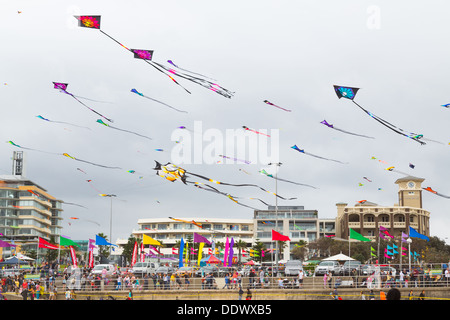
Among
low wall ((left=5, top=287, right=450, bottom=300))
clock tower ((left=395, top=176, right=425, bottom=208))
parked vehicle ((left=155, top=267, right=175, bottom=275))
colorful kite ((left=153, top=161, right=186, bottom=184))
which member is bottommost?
low wall ((left=5, top=287, right=450, bottom=300))

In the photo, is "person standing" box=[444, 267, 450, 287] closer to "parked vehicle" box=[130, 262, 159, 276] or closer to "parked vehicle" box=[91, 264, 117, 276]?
"parked vehicle" box=[130, 262, 159, 276]

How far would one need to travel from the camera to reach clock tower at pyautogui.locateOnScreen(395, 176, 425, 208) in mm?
106062

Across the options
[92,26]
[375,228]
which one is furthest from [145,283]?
[375,228]

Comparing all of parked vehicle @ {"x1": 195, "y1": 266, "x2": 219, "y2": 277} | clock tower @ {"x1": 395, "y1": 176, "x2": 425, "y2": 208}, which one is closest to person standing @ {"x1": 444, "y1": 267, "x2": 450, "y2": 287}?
parked vehicle @ {"x1": 195, "y1": 266, "x2": 219, "y2": 277}

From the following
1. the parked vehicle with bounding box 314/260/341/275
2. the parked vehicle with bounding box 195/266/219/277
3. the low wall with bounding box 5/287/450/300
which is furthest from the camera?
the parked vehicle with bounding box 195/266/219/277

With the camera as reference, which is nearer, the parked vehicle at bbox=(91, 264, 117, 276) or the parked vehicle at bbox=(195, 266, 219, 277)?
the parked vehicle at bbox=(195, 266, 219, 277)

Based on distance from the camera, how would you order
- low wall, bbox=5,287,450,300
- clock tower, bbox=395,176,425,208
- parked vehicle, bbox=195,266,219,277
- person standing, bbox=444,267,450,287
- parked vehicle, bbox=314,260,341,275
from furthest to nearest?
clock tower, bbox=395,176,425,208 → parked vehicle, bbox=195,266,219,277 → parked vehicle, bbox=314,260,341,275 → person standing, bbox=444,267,450,287 → low wall, bbox=5,287,450,300

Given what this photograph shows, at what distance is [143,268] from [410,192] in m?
78.0

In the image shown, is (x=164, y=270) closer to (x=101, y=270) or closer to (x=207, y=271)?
(x=207, y=271)

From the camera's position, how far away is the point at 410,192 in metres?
107

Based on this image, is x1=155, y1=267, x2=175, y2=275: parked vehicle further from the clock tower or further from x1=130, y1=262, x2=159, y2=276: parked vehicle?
the clock tower

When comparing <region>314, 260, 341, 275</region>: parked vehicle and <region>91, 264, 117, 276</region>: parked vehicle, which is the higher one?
<region>314, 260, 341, 275</region>: parked vehicle

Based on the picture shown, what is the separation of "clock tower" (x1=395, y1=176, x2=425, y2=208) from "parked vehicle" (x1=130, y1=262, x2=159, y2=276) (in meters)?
75.0
